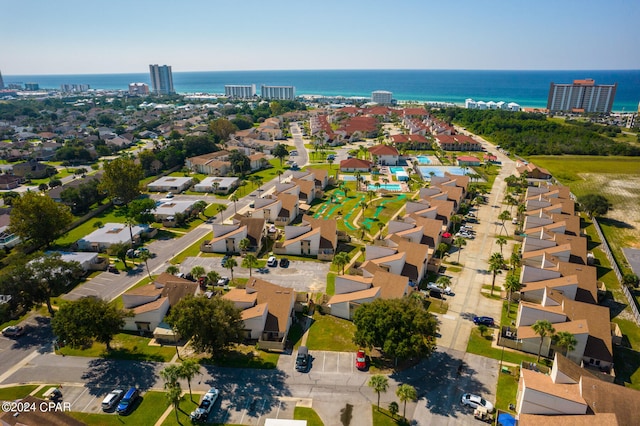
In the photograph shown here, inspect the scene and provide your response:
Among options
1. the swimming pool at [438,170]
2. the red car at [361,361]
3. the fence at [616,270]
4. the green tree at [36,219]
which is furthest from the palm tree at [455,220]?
the green tree at [36,219]

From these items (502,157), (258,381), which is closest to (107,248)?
(258,381)

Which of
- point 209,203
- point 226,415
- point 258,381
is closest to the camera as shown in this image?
point 226,415

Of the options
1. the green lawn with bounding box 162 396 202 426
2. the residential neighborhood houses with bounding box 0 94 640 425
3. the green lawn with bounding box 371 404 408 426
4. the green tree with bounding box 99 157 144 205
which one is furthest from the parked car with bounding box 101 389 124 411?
the green tree with bounding box 99 157 144 205

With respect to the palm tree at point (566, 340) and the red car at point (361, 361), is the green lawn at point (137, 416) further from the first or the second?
the palm tree at point (566, 340)

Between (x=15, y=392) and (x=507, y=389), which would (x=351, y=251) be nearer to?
(x=507, y=389)

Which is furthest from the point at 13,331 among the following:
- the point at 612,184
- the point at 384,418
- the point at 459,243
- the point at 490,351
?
the point at 612,184

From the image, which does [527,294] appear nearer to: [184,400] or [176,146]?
[184,400]
